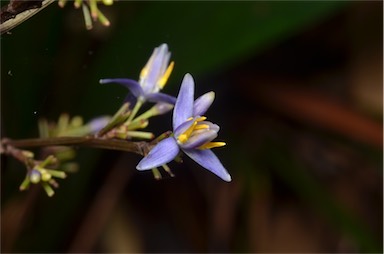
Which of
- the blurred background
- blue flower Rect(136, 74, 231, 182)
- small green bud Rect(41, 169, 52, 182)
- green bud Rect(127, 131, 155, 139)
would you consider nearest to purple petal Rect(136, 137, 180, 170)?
blue flower Rect(136, 74, 231, 182)

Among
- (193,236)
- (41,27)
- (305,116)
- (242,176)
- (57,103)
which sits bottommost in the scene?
(193,236)

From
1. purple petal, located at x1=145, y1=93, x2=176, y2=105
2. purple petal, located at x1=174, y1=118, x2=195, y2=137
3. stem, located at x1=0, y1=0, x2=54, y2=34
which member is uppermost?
stem, located at x1=0, y1=0, x2=54, y2=34

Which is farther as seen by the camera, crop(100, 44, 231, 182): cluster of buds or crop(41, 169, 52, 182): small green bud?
crop(41, 169, 52, 182): small green bud

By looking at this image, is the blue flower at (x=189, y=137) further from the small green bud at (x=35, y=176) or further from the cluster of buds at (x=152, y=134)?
the small green bud at (x=35, y=176)

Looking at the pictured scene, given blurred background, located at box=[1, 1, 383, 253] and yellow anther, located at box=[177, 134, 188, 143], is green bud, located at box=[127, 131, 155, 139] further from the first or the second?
blurred background, located at box=[1, 1, 383, 253]

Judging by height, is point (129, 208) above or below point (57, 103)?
below

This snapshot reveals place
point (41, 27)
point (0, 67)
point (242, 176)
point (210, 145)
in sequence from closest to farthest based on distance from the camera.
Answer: point (210, 145) < point (0, 67) < point (41, 27) < point (242, 176)

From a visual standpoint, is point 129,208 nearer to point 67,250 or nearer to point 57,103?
point 67,250

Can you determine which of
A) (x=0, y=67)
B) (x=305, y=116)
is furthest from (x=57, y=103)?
(x=305, y=116)
